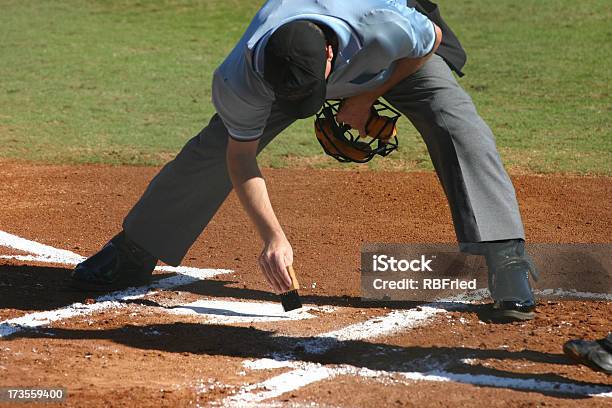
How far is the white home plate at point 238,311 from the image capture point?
467 cm

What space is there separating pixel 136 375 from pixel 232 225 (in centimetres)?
236

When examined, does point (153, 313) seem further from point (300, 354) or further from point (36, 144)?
point (36, 144)

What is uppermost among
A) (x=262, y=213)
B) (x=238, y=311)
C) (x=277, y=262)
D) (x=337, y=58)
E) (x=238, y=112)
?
(x=337, y=58)

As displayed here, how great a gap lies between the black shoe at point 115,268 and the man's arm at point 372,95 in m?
1.22

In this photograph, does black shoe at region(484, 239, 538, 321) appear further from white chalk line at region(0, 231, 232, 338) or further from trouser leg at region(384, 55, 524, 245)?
white chalk line at region(0, 231, 232, 338)

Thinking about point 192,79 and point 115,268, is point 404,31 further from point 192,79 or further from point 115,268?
point 192,79

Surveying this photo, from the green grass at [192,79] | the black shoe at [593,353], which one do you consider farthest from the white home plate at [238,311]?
the green grass at [192,79]

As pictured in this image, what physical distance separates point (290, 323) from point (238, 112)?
1.12 metres

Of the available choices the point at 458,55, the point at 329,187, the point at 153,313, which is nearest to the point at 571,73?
the point at 329,187

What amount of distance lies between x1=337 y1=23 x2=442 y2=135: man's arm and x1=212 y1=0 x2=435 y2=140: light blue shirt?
0.94 ft

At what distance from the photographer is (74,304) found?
4.82 m

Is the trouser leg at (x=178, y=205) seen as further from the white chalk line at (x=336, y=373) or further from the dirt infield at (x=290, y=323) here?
the white chalk line at (x=336, y=373)

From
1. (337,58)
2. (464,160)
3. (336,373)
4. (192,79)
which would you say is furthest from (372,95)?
(192,79)

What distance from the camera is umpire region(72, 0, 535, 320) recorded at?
3.73 m
